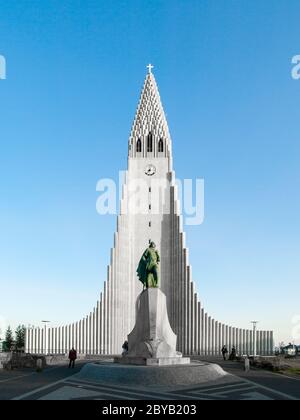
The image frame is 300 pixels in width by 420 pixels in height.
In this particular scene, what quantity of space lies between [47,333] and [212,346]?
52.3 ft

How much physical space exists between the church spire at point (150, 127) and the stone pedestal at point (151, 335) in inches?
1421

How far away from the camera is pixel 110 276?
5159 cm

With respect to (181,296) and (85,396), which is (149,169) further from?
(85,396)

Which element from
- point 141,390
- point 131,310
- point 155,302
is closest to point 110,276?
point 131,310

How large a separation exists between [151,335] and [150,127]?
39424mm

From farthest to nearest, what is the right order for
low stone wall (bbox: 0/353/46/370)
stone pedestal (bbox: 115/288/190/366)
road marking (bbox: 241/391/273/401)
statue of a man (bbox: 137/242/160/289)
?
low stone wall (bbox: 0/353/46/370) → statue of a man (bbox: 137/242/160/289) → stone pedestal (bbox: 115/288/190/366) → road marking (bbox: 241/391/273/401)

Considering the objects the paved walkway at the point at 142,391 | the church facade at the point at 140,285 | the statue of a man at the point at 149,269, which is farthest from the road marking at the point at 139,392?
the church facade at the point at 140,285

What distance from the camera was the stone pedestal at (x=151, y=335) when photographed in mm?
21516

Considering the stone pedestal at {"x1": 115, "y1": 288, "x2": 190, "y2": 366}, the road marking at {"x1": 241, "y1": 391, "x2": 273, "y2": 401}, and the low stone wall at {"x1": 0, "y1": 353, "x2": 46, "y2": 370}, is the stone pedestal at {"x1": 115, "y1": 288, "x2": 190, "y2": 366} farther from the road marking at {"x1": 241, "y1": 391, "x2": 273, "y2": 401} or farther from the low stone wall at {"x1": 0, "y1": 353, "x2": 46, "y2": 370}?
the low stone wall at {"x1": 0, "y1": 353, "x2": 46, "y2": 370}

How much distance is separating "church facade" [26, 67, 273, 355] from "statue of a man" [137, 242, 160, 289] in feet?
89.7

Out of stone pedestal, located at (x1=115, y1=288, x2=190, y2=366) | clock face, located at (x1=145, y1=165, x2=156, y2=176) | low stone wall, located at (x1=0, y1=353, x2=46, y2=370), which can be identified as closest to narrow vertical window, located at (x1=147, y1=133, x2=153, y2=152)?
clock face, located at (x1=145, y1=165, x2=156, y2=176)

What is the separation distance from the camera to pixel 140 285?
5409 centimetres

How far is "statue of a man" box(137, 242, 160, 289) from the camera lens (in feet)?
76.0

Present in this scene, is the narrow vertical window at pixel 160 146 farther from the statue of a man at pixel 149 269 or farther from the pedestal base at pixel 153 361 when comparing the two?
the pedestal base at pixel 153 361
